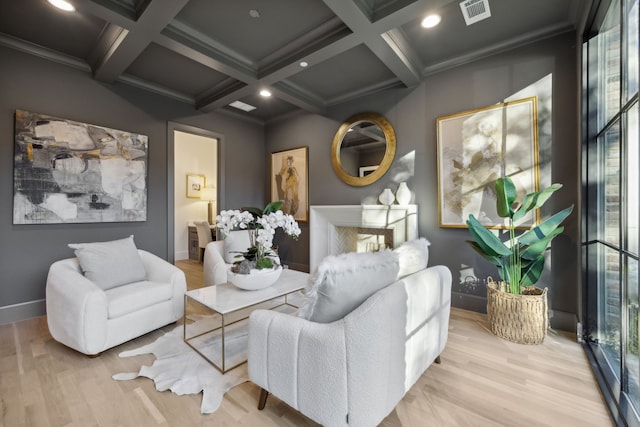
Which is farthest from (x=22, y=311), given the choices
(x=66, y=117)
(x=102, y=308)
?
(x=66, y=117)

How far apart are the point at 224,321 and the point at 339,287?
1.37 meters

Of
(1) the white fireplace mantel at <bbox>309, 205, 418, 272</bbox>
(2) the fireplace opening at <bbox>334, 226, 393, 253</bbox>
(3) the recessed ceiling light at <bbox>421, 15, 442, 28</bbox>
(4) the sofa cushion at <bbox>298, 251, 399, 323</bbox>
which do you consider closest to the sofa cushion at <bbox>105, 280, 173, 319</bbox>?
(1) the white fireplace mantel at <bbox>309, 205, 418, 272</bbox>

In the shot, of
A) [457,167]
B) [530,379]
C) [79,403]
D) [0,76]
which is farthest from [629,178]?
[0,76]

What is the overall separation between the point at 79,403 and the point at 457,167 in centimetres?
360

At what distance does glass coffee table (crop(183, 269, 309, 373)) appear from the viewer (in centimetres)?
191

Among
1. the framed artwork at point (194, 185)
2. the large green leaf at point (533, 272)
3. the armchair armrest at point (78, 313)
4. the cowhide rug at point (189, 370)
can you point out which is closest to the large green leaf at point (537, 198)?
the large green leaf at point (533, 272)

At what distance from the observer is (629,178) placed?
1520 millimetres

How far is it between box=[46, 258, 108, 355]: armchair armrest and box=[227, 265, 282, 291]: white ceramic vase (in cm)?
94

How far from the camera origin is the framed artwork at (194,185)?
20.9 feet

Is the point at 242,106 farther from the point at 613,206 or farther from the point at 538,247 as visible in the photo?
the point at 613,206

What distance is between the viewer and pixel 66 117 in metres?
2.96

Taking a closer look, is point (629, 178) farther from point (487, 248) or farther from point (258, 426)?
point (258, 426)

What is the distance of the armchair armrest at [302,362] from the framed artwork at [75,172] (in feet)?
9.32

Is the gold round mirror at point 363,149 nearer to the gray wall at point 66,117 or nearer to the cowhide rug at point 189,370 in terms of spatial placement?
the gray wall at point 66,117
